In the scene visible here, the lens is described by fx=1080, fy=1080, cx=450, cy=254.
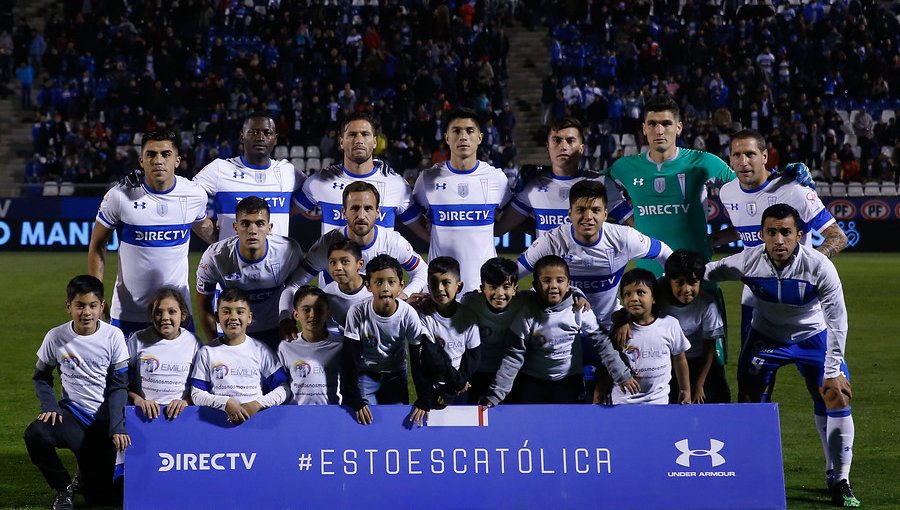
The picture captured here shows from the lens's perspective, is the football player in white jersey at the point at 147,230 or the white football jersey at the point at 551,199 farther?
the white football jersey at the point at 551,199

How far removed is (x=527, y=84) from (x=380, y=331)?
→ 2585 cm

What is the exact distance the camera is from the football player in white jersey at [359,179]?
800 cm

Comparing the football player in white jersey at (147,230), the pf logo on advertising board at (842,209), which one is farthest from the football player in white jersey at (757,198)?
the pf logo on advertising board at (842,209)

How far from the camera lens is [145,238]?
7602 mm

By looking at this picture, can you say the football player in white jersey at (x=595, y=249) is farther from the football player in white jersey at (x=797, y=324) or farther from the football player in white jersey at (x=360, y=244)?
the football player in white jersey at (x=360, y=244)

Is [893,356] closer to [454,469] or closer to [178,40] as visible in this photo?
[454,469]

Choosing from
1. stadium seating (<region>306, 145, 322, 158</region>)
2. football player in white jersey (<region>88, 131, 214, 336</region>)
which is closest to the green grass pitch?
football player in white jersey (<region>88, 131, 214, 336</region>)

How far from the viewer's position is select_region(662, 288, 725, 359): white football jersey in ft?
23.1

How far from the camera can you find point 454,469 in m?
6.30

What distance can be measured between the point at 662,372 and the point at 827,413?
112cm

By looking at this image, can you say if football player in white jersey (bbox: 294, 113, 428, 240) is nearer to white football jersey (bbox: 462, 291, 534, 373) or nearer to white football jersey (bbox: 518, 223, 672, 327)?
white football jersey (bbox: 518, 223, 672, 327)

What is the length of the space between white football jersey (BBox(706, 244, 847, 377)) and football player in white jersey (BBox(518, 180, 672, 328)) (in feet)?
1.74

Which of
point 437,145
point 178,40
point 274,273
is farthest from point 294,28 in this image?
point 274,273

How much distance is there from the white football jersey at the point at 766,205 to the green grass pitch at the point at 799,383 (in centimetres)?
167
